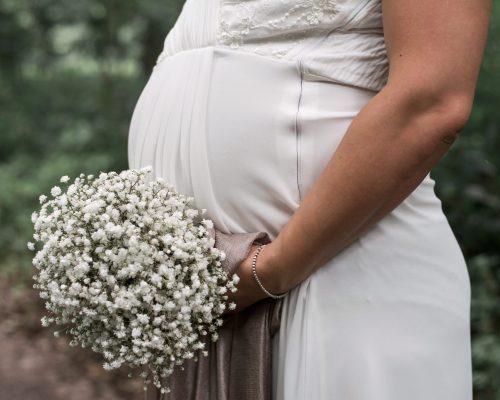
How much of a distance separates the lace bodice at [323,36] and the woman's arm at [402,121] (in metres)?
0.08

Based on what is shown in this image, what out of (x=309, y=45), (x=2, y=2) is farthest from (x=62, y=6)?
(x=309, y=45)

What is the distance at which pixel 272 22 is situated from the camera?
4.71ft

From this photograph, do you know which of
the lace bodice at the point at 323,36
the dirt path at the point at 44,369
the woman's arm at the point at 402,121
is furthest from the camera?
the dirt path at the point at 44,369

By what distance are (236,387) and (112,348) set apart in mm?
271

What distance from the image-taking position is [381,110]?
1302 millimetres

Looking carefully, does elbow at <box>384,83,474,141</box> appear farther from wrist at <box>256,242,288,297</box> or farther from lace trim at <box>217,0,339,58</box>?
wrist at <box>256,242,288,297</box>

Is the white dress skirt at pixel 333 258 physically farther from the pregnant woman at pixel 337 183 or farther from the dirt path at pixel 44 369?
the dirt path at pixel 44 369

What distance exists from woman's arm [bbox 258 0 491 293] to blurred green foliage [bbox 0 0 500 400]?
2863 millimetres

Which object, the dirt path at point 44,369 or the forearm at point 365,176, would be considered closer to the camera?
the forearm at point 365,176

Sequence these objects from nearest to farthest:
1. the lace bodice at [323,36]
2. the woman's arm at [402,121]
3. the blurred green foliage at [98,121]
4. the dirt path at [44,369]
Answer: the woman's arm at [402,121] → the lace bodice at [323,36] → the blurred green foliage at [98,121] → the dirt path at [44,369]

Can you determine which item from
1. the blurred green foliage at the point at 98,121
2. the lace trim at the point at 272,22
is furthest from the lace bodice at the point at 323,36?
the blurred green foliage at the point at 98,121

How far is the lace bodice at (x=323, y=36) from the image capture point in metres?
1.38

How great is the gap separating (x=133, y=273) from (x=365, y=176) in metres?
0.45

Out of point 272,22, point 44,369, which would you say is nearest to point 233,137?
point 272,22
